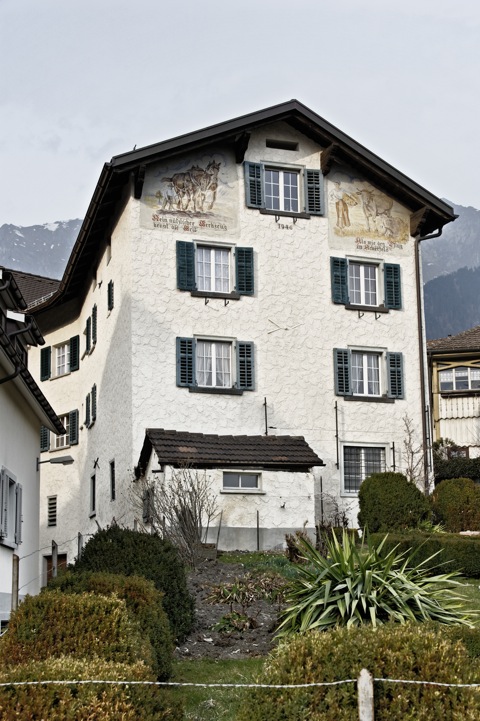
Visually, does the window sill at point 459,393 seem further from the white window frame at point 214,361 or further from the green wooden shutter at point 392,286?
the white window frame at point 214,361

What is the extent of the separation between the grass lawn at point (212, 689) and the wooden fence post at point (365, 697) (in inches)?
73.3

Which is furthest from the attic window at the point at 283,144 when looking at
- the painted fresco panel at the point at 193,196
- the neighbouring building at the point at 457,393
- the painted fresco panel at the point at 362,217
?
the neighbouring building at the point at 457,393

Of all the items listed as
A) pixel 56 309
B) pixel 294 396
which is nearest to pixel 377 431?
pixel 294 396

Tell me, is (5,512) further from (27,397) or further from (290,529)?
(290,529)

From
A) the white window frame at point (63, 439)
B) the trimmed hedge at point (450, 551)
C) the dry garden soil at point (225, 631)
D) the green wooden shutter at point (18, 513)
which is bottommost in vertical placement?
the dry garden soil at point (225, 631)

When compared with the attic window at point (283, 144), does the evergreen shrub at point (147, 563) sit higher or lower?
lower

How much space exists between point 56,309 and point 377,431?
48.1 feet

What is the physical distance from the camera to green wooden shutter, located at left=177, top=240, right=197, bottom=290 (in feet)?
105

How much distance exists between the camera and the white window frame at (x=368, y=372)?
111ft

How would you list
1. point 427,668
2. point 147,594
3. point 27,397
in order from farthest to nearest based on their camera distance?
point 27,397
point 147,594
point 427,668

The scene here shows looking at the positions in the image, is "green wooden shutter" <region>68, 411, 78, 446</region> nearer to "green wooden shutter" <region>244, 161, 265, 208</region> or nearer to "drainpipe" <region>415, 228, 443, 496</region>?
"green wooden shutter" <region>244, 161, 265, 208</region>

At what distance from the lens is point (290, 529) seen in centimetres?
2905

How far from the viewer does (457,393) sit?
4716cm

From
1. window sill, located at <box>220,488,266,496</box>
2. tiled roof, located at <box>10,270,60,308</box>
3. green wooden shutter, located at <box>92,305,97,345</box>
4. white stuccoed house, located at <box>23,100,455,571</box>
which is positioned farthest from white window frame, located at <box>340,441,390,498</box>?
tiled roof, located at <box>10,270,60,308</box>
